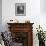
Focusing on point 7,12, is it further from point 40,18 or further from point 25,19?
point 40,18

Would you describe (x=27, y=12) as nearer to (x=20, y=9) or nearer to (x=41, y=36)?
(x=20, y=9)

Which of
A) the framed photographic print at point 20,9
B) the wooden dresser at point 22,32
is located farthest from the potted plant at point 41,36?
the framed photographic print at point 20,9

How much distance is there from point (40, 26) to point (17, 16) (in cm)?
98

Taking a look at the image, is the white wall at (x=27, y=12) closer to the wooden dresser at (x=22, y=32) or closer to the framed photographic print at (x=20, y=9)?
the framed photographic print at (x=20, y=9)

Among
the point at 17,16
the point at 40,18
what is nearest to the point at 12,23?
the point at 17,16

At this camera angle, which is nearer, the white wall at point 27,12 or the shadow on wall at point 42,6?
the white wall at point 27,12

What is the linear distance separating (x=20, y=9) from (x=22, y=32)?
0.91 meters

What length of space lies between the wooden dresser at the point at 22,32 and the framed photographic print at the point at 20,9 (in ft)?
1.54

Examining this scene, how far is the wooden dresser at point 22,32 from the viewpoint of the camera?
213 inches

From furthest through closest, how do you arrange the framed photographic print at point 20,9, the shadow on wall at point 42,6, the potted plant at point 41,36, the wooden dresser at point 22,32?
the shadow on wall at point 42,6, the framed photographic print at point 20,9, the wooden dresser at point 22,32, the potted plant at point 41,36

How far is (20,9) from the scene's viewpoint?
5.60m

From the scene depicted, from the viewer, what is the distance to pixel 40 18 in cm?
586

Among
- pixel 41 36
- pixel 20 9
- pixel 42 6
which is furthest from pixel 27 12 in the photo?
pixel 41 36

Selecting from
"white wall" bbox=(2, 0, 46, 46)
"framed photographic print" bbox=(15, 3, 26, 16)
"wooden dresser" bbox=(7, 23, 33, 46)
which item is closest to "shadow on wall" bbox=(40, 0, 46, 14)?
"white wall" bbox=(2, 0, 46, 46)
